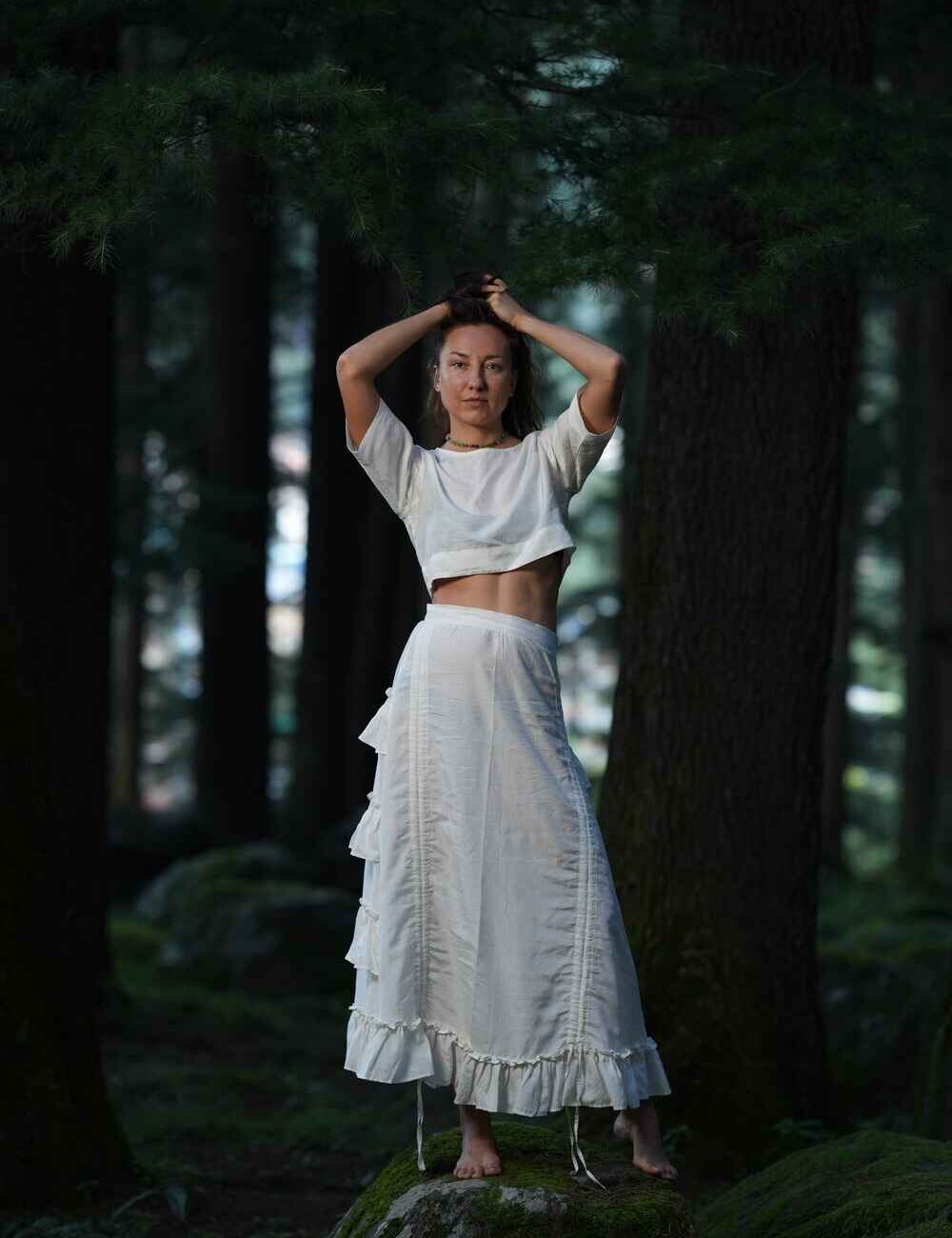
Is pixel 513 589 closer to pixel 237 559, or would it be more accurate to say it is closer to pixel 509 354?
pixel 509 354

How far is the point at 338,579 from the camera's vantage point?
15.5m

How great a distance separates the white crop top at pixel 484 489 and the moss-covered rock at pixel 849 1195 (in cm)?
205

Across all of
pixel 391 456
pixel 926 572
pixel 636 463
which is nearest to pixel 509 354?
pixel 391 456

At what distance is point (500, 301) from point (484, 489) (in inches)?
21.5

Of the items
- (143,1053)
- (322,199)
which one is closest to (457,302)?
(322,199)

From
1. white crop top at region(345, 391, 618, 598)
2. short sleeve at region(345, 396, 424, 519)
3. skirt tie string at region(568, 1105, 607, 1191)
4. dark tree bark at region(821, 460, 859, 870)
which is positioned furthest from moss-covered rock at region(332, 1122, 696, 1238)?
dark tree bark at region(821, 460, 859, 870)

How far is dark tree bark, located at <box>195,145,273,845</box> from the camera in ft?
51.7

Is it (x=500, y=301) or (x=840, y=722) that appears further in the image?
(x=840, y=722)

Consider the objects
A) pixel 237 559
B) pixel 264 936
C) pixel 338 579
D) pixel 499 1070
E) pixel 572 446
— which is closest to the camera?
pixel 499 1070

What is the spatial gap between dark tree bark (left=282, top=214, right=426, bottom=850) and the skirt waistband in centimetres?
1046

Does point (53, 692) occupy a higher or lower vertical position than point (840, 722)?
higher

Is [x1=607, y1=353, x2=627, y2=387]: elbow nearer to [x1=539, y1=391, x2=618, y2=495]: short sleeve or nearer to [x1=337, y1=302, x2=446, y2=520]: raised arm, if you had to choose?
[x1=539, y1=391, x2=618, y2=495]: short sleeve

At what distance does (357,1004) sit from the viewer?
14.5ft

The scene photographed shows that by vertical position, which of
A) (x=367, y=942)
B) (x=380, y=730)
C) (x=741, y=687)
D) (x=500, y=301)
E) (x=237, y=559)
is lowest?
(x=367, y=942)
